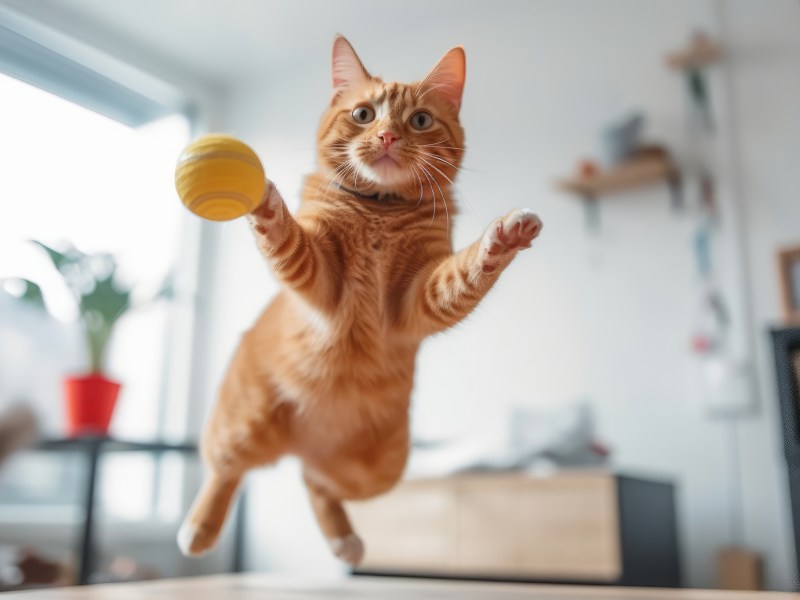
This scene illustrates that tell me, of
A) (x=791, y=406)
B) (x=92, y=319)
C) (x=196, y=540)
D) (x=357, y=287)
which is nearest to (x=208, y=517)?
(x=196, y=540)

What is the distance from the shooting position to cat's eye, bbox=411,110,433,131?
844 mm

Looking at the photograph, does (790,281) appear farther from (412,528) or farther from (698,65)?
(412,528)

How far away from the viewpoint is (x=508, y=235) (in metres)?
0.71

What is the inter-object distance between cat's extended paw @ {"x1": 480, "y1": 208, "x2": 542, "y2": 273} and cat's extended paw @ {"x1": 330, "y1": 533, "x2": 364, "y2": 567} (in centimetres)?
53

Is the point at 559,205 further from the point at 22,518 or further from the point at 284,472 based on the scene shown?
the point at 22,518

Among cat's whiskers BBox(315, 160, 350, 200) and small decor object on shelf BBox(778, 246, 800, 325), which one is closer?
cat's whiskers BBox(315, 160, 350, 200)

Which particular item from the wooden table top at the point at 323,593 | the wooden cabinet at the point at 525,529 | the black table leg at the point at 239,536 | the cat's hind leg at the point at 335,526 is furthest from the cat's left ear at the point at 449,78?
the black table leg at the point at 239,536

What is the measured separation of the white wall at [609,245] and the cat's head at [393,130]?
1.08 m

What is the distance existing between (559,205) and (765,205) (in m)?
0.69

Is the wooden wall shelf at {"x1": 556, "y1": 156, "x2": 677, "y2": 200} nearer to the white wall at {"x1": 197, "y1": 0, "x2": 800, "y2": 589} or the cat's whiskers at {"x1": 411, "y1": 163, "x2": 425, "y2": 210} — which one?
the white wall at {"x1": 197, "y1": 0, "x2": 800, "y2": 589}

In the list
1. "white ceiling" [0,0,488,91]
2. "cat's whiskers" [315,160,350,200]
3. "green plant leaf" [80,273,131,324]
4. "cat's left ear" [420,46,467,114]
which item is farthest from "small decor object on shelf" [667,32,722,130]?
"green plant leaf" [80,273,131,324]

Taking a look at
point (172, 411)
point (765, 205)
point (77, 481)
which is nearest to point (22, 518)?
point (77, 481)

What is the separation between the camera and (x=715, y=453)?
2.22m

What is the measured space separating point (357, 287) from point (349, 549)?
0.43 m
